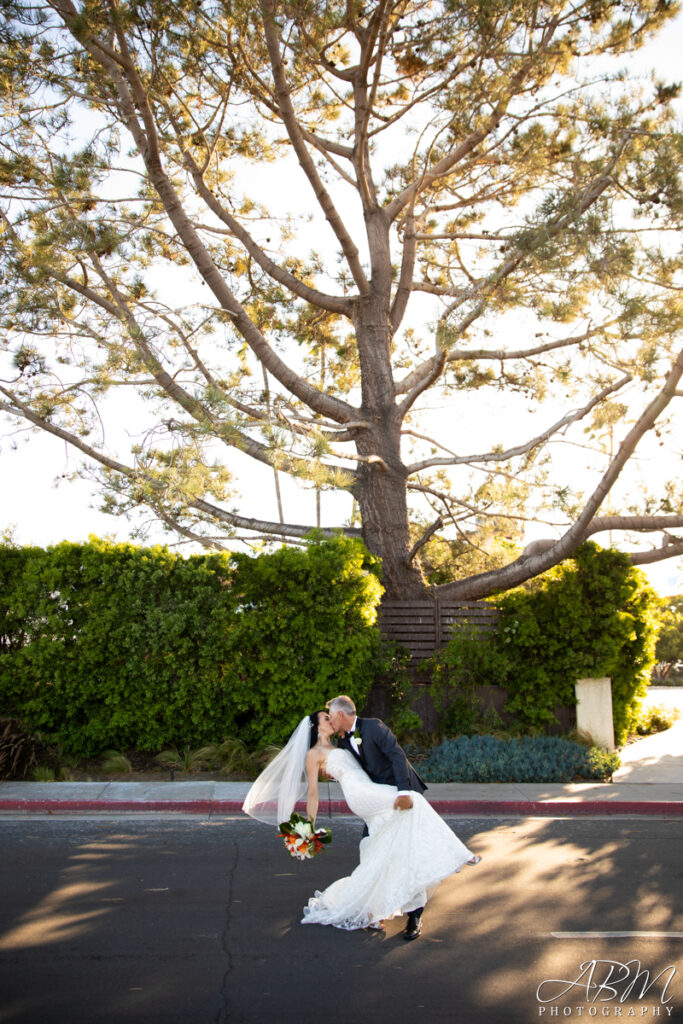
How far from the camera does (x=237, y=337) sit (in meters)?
16.5

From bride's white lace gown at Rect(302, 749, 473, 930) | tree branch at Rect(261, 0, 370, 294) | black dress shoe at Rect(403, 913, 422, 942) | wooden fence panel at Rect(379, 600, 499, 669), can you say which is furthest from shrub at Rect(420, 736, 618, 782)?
tree branch at Rect(261, 0, 370, 294)

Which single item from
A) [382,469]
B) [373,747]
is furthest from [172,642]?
[373,747]

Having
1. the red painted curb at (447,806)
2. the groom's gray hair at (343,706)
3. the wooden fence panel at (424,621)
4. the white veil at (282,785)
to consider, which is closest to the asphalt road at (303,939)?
the white veil at (282,785)

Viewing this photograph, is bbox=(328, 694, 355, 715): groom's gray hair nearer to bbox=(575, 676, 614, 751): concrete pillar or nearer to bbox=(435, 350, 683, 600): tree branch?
bbox=(435, 350, 683, 600): tree branch

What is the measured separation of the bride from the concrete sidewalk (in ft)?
12.9

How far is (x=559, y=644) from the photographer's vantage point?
13539 millimetres

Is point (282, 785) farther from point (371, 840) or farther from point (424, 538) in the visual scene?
point (424, 538)

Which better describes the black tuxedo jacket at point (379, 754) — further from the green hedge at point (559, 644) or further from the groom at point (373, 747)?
the green hedge at point (559, 644)

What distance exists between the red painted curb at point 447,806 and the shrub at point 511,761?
3.91ft

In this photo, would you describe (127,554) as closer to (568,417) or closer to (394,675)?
(394,675)

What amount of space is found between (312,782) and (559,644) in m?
8.10

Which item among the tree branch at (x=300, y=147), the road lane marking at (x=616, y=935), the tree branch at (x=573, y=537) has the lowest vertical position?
the road lane marking at (x=616, y=935)

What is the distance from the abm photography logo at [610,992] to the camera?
16.3ft

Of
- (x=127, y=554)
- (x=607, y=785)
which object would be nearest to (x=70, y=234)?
(x=127, y=554)
